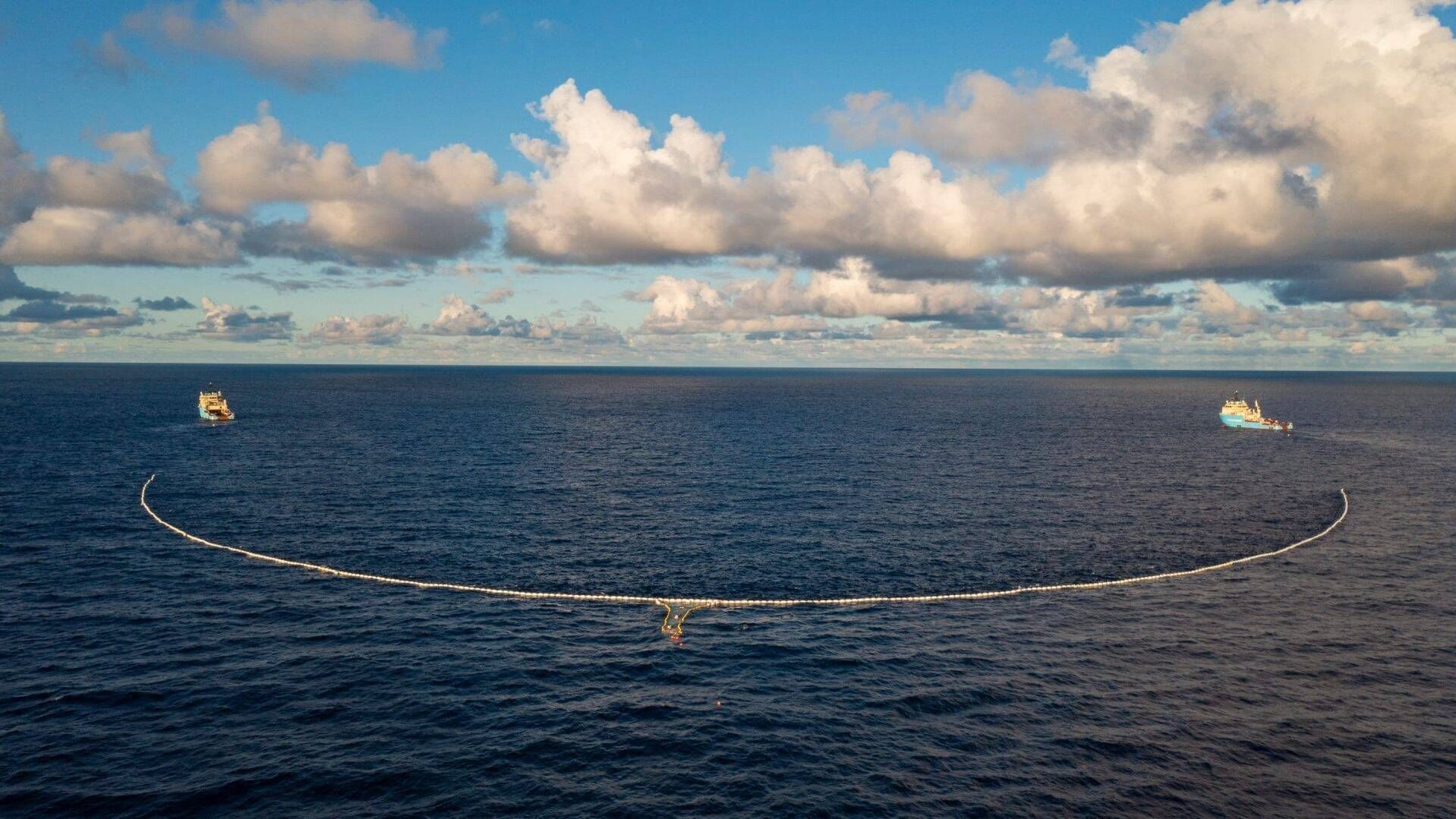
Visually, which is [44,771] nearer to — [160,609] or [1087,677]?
[160,609]

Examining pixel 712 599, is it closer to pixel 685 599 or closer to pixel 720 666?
pixel 685 599

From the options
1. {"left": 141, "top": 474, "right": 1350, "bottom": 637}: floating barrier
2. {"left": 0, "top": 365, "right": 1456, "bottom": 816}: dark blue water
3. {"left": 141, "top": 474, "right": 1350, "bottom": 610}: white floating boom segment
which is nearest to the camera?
{"left": 0, "top": 365, "right": 1456, "bottom": 816}: dark blue water

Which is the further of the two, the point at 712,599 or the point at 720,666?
the point at 712,599

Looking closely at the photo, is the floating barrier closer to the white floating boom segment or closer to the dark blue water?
the white floating boom segment

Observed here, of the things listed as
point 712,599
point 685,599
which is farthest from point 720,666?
point 685,599

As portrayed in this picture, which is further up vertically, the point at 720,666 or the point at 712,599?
the point at 712,599

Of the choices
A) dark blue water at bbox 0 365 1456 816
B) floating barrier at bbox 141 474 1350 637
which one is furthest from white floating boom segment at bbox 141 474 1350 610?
dark blue water at bbox 0 365 1456 816

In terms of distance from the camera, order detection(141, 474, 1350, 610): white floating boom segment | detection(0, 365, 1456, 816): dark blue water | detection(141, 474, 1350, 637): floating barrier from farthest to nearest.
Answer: detection(141, 474, 1350, 610): white floating boom segment < detection(141, 474, 1350, 637): floating barrier < detection(0, 365, 1456, 816): dark blue water

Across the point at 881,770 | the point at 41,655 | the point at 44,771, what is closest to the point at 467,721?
the point at 44,771

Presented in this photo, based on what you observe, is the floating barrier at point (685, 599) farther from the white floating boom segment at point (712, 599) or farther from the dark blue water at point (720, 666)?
the dark blue water at point (720, 666)

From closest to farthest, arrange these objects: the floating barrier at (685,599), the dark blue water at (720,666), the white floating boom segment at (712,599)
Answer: the dark blue water at (720,666) → the floating barrier at (685,599) → the white floating boom segment at (712,599)

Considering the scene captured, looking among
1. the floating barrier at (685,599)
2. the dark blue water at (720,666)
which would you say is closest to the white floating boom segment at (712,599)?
the floating barrier at (685,599)

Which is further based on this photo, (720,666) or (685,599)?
(685,599)
